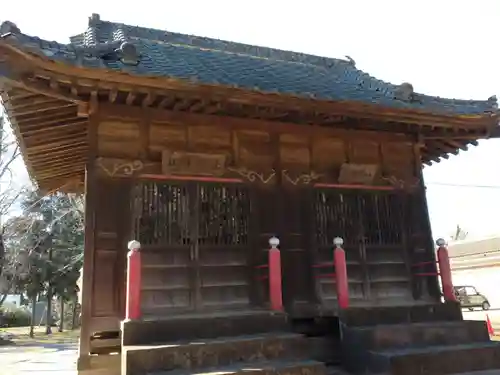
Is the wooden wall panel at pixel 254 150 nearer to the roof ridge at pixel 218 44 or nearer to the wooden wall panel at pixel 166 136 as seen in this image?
the wooden wall panel at pixel 166 136

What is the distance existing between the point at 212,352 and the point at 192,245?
72.4 inches

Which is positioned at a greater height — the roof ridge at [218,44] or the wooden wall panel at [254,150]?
the roof ridge at [218,44]

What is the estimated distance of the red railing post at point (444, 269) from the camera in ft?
22.9

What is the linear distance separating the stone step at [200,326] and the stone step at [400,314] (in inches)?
40.5

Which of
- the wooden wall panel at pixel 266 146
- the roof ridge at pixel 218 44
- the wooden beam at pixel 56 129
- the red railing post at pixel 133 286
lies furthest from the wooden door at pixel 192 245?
the roof ridge at pixel 218 44

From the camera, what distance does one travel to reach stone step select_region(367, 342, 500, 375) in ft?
17.2

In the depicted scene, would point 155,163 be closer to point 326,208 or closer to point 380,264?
point 326,208

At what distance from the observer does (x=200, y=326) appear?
5.51m

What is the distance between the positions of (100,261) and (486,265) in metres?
35.7

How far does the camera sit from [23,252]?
96.7 feet

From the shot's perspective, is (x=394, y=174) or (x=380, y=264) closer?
(x=380, y=264)

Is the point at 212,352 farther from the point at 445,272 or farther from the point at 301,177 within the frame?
the point at 445,272

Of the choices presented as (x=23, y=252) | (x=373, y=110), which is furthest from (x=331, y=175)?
(x=23, y=252)

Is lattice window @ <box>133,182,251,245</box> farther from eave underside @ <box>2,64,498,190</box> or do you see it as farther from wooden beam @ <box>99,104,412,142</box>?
eave underside @ <box>2,64,498,190</box>
